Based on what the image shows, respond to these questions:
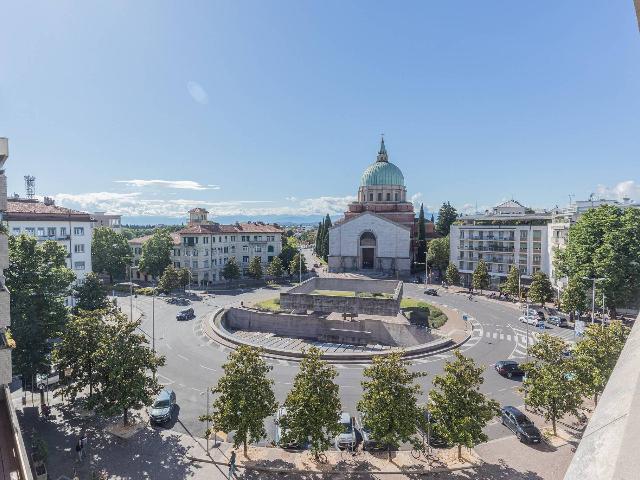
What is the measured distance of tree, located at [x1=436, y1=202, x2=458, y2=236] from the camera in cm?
12050

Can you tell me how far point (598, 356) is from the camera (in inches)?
1027

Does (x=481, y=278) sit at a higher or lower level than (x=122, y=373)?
higher

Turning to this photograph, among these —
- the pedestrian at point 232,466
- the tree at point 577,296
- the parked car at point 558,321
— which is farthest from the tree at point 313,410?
the parked car at point 558,321

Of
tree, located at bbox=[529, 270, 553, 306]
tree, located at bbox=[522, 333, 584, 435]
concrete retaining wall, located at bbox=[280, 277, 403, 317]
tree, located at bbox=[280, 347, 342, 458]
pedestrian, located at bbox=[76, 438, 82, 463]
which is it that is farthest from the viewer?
tree, located at bbox=[529, 270, 553, 306]

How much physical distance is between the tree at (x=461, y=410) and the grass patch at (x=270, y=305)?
34517 mm

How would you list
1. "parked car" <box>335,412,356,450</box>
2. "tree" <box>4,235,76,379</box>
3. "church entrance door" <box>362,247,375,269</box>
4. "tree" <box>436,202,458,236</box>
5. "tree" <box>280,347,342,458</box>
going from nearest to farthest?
"tree" <box>280,347,342,458</box> → "parked car" <box>335,412,356,450</box> → "tree" <box>4,235,76,379</box> → "church entrance door" <box>362,247,375,269</box> → "tree" <box>436,202,458,236</box>

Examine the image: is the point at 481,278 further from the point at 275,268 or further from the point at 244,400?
the point at 244,400

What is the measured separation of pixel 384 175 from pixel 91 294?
81672 millimetres

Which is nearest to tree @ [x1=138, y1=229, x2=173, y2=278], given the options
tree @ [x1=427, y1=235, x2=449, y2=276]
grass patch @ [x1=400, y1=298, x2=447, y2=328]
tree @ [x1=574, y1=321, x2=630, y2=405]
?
grass patch @ [x1=400, y1=298, x2=447, y2=328]

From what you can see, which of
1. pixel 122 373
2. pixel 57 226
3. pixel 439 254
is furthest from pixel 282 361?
pixel 439 254

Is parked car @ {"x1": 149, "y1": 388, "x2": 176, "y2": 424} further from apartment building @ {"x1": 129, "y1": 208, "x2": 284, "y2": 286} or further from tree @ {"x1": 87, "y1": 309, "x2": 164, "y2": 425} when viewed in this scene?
apartment building @ {"x1": 129, "y1": 208, "x2": 284, "y2": 286}

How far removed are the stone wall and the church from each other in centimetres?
4645

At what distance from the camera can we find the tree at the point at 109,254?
8294 centimetres

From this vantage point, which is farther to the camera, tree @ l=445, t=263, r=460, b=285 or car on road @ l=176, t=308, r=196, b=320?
tree @ l=445, t=263, r=460, b=285
